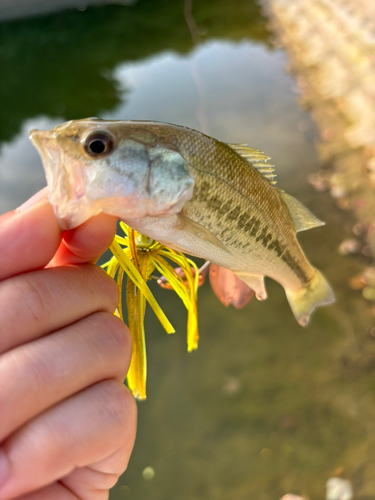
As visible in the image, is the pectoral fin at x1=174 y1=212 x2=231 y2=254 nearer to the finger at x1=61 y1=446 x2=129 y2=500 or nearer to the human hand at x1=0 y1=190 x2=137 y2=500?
the human hand at x1=0 y1=190 x2=137 y2=500

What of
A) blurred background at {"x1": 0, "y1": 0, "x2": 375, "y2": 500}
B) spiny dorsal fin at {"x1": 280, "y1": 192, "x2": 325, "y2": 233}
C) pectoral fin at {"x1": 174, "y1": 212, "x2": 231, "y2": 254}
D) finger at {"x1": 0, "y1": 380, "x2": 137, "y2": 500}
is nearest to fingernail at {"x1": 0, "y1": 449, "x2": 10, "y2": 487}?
finger at {"x1": 0, "y1": 380, "x2": 137, "y2": 500}

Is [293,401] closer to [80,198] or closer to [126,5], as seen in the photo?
[80,198]

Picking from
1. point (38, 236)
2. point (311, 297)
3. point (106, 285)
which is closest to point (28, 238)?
point (38, 236)

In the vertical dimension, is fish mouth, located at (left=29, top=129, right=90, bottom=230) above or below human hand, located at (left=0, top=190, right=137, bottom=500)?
above

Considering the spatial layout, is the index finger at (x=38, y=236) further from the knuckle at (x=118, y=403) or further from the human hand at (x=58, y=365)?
the knuckle at (x=118, y=403)

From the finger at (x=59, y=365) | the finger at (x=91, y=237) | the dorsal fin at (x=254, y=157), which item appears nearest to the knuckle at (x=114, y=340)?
the finger at (x=59, y=365)

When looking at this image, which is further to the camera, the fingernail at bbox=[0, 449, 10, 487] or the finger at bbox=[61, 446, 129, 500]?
the finger at bbox=[61, 446, 129, 500]

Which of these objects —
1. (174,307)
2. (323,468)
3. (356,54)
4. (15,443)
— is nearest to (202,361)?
(174,307)
